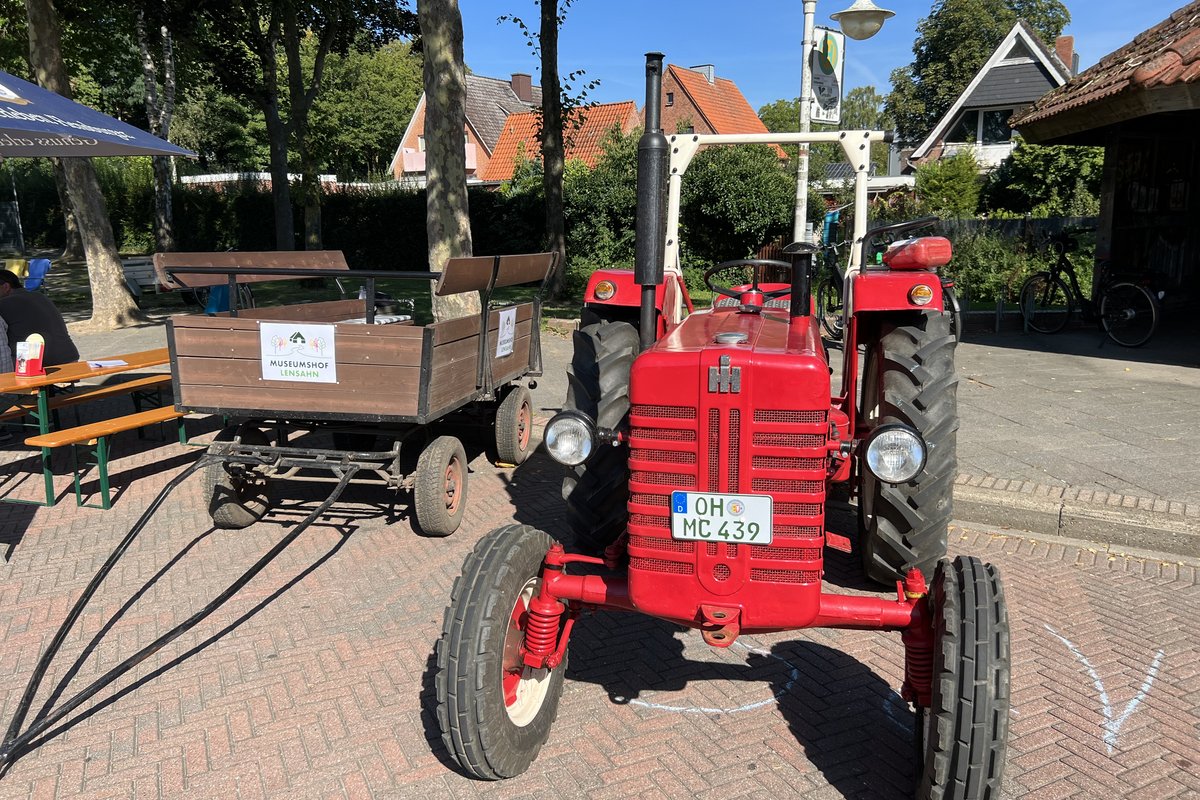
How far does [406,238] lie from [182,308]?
9.33 metres

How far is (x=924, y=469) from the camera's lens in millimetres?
3836

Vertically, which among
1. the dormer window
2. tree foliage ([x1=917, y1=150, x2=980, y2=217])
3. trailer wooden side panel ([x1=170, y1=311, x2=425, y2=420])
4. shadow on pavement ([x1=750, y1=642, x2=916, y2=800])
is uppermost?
the dormer window

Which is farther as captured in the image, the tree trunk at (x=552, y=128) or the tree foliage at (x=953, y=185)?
the tree foliage at (x=953, y=185)

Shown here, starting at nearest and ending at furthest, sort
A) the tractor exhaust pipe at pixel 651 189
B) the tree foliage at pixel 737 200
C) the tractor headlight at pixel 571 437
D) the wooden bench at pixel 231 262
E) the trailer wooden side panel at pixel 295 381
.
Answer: the tractor exhaust pipe at pixel 651 189, the tractor headlight at pixel 571 437, the trailer wooden side panel at pixel 295 381, the wooden bench at pixel 231 262, the tree foliage at pixel 737 200

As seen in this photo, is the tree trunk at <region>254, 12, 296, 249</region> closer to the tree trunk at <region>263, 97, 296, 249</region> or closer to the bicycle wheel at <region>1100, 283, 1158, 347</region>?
the tree trunk at <region>263, 97, 296, 249</region>

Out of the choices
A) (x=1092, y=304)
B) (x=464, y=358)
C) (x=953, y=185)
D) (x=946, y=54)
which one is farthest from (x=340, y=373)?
(x=946, y=54)

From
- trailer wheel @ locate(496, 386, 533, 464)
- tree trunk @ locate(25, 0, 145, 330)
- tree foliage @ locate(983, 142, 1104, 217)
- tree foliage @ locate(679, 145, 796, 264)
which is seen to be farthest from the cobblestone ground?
tree foliage @ locate(983, 142, 1104, 217)

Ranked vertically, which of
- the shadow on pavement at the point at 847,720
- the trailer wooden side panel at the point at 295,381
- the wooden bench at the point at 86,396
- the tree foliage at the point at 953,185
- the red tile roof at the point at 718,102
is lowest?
the shadow on pavement at the point at 847,720

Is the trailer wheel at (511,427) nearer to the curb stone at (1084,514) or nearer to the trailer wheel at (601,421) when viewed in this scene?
the trailer wheel at (601,421)

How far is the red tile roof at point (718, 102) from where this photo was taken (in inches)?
1537

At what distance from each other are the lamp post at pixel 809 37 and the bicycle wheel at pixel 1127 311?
401cm

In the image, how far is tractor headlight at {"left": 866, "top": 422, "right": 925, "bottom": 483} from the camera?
2.60 meters

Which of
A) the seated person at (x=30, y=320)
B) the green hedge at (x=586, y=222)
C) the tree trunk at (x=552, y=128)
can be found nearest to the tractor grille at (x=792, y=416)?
the seated person at (x=30, y=320)

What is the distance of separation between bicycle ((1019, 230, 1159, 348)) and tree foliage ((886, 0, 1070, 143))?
38334 mm
